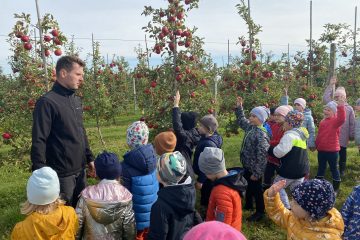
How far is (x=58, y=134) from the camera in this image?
3180 millimetres

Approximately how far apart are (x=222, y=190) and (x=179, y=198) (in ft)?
1.72

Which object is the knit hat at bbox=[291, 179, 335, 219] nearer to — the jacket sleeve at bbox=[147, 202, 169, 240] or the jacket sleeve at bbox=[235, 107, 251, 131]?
the jacket sleeve at bbox=[147, 202, 169, 240]

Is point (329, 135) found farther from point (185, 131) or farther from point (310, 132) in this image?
point (185, 131)

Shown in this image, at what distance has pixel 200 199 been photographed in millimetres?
5312

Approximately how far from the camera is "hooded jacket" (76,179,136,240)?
2826 millimetres

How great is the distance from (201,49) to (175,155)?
3.68 meters

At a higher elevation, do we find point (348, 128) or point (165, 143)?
point (165, 143)

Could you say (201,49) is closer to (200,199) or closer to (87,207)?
(200,199)

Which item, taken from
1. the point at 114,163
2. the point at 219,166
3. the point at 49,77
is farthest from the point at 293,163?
the point at 49,77

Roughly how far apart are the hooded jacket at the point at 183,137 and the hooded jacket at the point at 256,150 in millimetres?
704

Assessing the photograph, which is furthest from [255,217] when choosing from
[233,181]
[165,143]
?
[233,181]

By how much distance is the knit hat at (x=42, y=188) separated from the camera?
8.30 ft

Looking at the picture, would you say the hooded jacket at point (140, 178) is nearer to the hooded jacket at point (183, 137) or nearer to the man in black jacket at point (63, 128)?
the man in black jacket at point (63, 128)

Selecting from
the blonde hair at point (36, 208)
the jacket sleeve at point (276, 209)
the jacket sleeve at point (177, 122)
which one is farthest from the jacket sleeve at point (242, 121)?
the blonde hair at point (36, 208)
